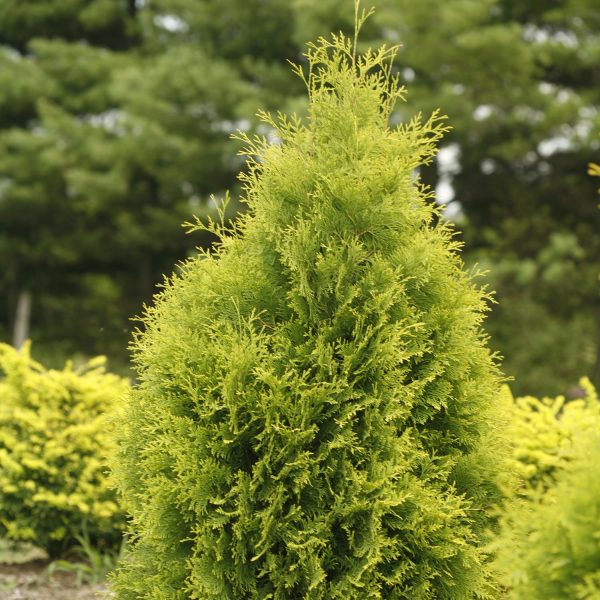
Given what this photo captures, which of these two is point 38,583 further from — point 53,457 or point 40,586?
point 53,457

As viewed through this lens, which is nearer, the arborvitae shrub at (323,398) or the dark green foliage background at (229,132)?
the arborvitae shrub at (323,398)

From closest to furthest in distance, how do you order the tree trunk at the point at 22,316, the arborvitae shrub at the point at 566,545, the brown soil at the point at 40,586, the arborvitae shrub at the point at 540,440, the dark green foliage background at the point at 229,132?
the arborvitae shrub at the point at 566,545
the arborvitae shrub at the point at 540,440
the brown soil at the point at 40,586
the dark green foliage background at the point at 229,132
the tree trunk at the point at 22,316

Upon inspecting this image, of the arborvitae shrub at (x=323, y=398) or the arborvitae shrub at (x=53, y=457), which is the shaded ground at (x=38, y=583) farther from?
the arborvitae shrub at (x=323, y=398)

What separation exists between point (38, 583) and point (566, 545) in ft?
15.8

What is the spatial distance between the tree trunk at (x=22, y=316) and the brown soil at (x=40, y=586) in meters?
17.7

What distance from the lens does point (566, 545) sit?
94.3 inches

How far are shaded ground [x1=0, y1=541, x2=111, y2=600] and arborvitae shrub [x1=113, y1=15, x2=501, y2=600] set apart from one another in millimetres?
2424

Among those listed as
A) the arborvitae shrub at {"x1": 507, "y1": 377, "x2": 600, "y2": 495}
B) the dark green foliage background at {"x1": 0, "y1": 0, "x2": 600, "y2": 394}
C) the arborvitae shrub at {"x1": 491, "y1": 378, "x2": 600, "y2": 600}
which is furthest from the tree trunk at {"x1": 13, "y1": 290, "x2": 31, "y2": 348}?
the arborvitae shrub at {"x1": 491, "y1": 378, "x2": 600, "y2": 600}

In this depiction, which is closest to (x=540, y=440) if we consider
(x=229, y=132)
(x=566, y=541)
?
(x=566, y=541)

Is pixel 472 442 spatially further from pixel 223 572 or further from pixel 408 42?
pixel 408 42

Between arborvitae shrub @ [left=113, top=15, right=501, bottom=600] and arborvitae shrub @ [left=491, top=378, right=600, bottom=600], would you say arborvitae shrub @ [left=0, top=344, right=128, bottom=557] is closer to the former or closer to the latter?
arborvitae shrub @ [left=113, top=15, right=501, bottom=600]

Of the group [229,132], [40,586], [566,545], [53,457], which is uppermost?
[229,132]

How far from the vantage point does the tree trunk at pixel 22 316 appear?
23.3m

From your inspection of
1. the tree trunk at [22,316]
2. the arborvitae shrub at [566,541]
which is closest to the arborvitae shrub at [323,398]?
the arborvitae shrub at [566,541]
